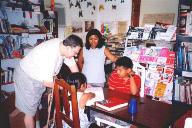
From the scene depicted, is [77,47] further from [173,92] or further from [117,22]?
[117,22]

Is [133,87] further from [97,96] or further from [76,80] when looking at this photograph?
[76,80]

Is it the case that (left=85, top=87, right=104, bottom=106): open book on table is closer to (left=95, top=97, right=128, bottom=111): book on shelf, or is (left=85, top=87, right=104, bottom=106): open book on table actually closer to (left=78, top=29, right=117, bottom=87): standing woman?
(left=95, top=97, right=128, bottom=111): book on shelf

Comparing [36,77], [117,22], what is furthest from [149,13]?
[36,77]

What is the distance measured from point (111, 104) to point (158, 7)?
2.59 m

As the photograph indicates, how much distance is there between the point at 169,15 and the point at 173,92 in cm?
144

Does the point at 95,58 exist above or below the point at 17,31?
below

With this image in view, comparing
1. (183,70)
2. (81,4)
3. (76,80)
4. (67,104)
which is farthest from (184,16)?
(81,4)

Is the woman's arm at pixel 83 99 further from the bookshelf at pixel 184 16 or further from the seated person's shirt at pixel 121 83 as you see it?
the bookshelf at pixel 184 16

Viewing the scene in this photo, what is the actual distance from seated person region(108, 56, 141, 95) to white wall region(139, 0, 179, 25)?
179cm

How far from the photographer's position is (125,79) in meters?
2.64

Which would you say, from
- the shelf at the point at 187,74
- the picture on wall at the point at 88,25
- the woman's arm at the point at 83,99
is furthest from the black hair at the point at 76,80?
the picture on wall at the point at 88,25

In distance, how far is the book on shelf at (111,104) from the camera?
2.03m

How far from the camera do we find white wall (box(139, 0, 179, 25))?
3.86 m

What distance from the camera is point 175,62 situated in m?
3.14
